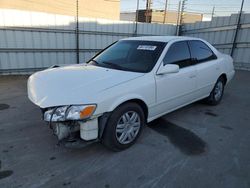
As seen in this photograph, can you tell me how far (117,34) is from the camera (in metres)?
9.48

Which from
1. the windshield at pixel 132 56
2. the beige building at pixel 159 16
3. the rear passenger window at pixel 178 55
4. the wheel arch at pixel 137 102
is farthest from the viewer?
the beige building at pixel 159 16

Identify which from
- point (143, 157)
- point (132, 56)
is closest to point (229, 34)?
point (132, 56)

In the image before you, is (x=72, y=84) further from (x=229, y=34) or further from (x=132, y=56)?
(x=229, y=34)

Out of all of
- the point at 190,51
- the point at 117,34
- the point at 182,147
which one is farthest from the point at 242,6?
the point at 182,147

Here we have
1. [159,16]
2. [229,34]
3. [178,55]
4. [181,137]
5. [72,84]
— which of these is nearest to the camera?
[72,84]

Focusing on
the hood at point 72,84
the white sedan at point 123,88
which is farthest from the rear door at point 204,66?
the hood at point 72,84

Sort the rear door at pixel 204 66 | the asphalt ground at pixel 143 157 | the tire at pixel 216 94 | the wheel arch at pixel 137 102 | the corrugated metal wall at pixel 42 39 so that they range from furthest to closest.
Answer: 1. the corrugated metal wall at pixel 42 39
2. the tire at pixel 216 94
3. the rear door at pixel 204 66
4. the wheel arch at pixel 137 102
5. the asphalt ground at pixel 143 157

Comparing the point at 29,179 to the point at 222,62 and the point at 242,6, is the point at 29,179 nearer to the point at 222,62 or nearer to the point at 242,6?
the point at 222,62

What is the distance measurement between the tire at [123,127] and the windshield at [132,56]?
2.15 ft

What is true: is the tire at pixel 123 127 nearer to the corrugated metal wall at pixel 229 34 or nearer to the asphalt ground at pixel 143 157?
the asphalt ground at pixel 143 157

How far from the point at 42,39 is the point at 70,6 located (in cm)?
717

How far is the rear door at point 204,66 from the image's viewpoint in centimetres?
Result: 396

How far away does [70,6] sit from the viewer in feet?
44.3

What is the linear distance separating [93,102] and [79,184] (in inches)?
36.1
